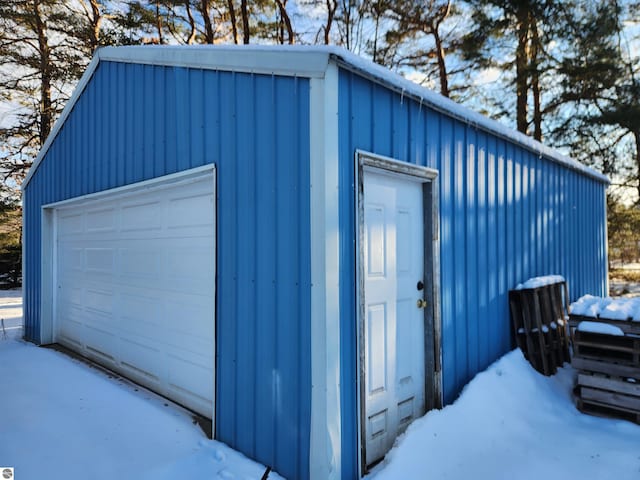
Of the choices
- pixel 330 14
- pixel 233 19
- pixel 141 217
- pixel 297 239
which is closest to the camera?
pixel 297 239

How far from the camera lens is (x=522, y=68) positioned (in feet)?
29.6

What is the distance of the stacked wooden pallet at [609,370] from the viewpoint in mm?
3355

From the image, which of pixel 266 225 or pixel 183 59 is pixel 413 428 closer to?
pixel 266 225

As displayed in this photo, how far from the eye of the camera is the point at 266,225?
2541 mm

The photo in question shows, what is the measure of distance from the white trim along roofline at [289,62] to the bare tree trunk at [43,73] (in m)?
8.06

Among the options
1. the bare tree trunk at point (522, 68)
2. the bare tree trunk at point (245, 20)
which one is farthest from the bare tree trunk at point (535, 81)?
the bare tree trunk at point (245, 20)

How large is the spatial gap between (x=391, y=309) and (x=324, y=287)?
86 centimetres

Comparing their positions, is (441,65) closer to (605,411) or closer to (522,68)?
(522,68)

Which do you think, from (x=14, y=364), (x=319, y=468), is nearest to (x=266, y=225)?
(x=319, y=468)

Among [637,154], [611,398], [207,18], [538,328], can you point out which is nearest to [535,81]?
[637,154]

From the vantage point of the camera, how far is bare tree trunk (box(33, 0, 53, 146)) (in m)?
10.1

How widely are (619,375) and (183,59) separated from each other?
15.2ft

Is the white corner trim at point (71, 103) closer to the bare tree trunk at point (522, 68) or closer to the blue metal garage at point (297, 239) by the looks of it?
the blue metal garage at point (297, 239)

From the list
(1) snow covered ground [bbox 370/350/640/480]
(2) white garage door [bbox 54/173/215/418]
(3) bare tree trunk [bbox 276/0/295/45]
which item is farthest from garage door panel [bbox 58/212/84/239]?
(3) bare tree trunk [bbox 276/0/295/45]
